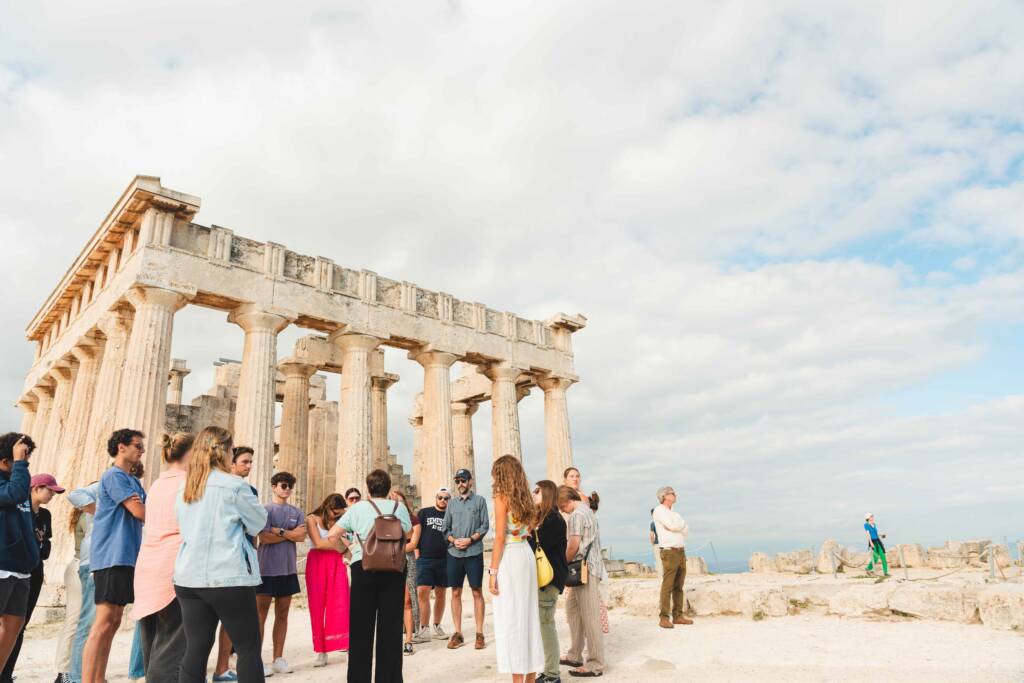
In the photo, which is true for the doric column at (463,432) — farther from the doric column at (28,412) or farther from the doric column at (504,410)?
the doric column at (28,412)

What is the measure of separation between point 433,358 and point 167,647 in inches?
636

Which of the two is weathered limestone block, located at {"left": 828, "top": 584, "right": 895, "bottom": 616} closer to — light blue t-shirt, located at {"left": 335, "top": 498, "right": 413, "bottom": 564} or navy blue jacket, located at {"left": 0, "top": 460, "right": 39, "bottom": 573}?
light blue t-shirt, located at {"left": 335, "top": 498, "right": 413, "bottom": 564}

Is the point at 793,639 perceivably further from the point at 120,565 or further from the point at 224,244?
the point at 224,244

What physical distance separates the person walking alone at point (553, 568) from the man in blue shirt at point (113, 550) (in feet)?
11.2

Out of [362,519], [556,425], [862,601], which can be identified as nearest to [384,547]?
[362,519]

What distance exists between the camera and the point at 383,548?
17.7 ft

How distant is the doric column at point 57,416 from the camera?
19.8 metres

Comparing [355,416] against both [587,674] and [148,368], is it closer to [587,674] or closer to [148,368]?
[148,368]

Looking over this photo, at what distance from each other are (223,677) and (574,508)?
3.99 metres

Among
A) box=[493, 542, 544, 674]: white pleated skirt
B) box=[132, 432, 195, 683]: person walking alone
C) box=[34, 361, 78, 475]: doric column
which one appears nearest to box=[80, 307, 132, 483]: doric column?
box=[34, 361, 78, 475]: doric column

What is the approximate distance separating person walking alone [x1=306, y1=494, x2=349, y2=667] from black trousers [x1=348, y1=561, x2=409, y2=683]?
2.04 m

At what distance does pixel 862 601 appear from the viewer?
945cm

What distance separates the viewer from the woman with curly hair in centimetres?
548

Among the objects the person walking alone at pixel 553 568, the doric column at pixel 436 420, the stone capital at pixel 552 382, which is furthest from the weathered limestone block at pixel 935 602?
the stone capital at pixel 552 382
